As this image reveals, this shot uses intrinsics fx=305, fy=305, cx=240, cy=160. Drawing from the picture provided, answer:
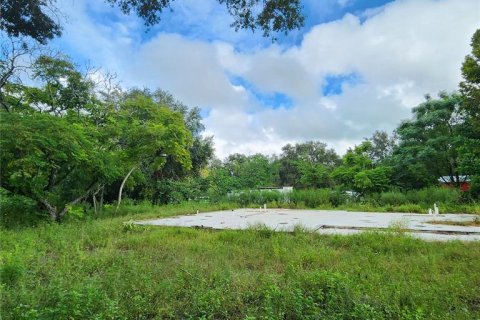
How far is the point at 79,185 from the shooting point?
30.3 ft

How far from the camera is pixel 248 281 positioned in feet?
9.63

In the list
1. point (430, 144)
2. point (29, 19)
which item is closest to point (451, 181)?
point (430, 144)

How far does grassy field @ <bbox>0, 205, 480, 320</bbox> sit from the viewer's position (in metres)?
2.31

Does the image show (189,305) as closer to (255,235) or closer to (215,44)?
(215,44)

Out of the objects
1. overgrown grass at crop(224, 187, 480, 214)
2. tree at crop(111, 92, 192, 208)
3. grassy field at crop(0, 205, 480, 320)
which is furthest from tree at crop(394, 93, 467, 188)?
grassy field at crop(0, 205, 480, 320)

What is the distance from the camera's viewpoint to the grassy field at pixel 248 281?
231cm

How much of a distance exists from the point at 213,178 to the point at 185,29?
14.5m

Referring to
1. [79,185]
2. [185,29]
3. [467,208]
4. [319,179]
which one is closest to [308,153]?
[319,179]

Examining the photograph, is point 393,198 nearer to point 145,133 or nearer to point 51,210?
point 145,133

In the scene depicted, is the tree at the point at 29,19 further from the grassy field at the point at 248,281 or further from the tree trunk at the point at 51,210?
the tree trunk at the point at 51,210

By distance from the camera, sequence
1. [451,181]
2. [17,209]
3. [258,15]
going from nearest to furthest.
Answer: [258,15]
[17,209]
[451,181]

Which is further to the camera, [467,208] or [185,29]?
[467,208]

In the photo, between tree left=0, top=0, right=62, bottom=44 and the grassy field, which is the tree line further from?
the grassy field

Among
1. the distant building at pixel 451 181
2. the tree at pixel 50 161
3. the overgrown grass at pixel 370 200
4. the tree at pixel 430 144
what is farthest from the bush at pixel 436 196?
the tree at pixel 50 161
